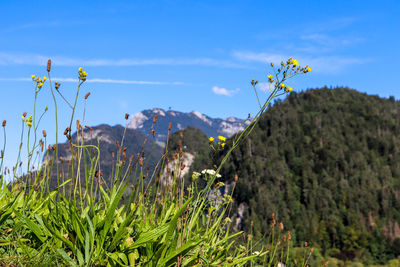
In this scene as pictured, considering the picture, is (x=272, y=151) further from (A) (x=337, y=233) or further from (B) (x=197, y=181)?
(B) (x=197, y=181)

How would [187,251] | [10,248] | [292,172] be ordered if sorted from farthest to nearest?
[292,172], [10,248], [187,251]

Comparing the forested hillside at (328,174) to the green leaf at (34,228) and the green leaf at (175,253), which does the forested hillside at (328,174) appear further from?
the green leaf at (34,228)

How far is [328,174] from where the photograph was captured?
152 metres

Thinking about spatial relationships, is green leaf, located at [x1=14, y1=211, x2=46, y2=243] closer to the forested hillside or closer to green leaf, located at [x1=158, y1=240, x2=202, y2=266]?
green leaf, located at [x1=158, y1=240, x2=202, y2=266]

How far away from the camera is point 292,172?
161m

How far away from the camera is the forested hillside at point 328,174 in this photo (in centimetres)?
12381

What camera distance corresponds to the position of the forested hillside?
406 feet

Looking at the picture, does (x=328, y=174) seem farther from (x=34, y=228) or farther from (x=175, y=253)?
(x=34, y=228)

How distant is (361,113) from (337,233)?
277 ft

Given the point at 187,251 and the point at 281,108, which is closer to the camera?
the point at 187,251

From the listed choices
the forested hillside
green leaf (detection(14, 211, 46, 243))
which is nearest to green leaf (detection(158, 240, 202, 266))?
green leaf (detection(14, 211, 46, 243))

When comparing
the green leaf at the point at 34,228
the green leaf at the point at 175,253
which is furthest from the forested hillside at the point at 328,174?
the green leaf at the point at 34,228

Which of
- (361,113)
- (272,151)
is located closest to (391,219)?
(272,151)

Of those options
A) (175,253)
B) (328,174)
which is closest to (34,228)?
(175,253)
